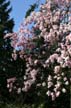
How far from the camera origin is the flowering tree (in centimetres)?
1366

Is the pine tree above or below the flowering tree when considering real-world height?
above

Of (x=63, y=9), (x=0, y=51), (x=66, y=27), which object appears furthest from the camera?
(x=0, y=51)

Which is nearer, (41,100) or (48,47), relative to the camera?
(48,47)

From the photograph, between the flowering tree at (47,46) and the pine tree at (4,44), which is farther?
the pine tree at (4,44)

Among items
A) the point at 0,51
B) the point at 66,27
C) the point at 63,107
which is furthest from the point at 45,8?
the point at 0,51

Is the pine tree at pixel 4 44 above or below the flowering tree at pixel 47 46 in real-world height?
above

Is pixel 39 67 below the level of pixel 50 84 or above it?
above

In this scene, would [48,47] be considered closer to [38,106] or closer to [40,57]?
[40,57]

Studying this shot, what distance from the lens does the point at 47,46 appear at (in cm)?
1502

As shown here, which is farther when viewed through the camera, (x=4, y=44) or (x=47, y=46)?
(x=4, y=44)

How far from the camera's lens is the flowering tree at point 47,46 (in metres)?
13.7

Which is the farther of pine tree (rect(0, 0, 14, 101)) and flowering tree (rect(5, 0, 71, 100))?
pine tree (rect(0, 0, 14, 101))

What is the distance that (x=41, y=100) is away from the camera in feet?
57.6

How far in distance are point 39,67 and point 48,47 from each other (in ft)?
2.80
